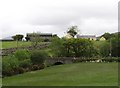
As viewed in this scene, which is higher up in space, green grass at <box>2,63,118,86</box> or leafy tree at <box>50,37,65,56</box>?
leafy tree at <box>50,37,65,56</box>

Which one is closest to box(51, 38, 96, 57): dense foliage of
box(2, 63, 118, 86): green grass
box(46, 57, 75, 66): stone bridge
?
box(46, 57, 75, 66): stone bridge

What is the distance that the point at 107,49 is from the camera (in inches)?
4870

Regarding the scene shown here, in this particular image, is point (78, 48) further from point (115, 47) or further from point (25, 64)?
point (25, 64)

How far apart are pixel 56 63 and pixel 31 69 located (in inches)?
853

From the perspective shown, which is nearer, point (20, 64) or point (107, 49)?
point (20, 64)

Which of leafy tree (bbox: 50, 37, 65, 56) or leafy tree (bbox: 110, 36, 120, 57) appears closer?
leafy tree (bbox: 110, 36, 120, 57)

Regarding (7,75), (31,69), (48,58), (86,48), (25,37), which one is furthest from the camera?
(25,37)

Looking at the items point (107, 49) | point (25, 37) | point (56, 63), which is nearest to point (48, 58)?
point (56, 63)

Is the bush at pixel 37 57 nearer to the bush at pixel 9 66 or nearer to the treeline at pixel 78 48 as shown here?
the bush at pixel 9 66

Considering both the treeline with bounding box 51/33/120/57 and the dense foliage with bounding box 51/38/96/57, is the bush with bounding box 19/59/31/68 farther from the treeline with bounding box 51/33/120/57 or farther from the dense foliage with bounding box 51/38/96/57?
the dense foliage with bounding box 51/38/96/57

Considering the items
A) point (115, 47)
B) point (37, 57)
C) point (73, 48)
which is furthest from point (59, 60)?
point (115, 47)

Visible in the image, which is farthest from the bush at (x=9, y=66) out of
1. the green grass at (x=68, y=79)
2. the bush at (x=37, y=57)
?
the bush at (x=37, y=57)

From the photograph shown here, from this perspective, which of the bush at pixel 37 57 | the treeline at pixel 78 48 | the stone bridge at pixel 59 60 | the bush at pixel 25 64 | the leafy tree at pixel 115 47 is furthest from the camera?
the treeline at pixel 78 48

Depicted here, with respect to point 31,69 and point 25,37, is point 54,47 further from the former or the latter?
point 25,37
